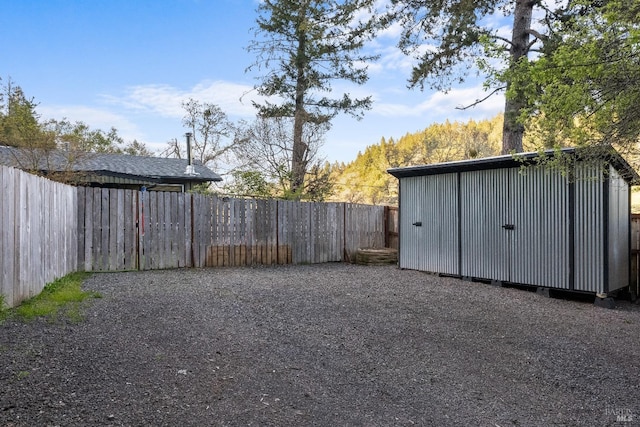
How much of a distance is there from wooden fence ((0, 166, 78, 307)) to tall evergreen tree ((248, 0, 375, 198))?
8.14m

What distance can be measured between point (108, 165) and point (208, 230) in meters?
7.37

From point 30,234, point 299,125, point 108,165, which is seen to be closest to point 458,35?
point 299,125

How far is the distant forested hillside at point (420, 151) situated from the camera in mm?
24375

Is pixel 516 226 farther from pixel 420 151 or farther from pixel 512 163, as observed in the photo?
pixel 420 151

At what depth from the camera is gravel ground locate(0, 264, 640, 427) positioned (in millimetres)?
2326

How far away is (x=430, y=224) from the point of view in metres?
8.60

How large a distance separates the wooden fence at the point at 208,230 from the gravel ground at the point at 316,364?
2392 mm

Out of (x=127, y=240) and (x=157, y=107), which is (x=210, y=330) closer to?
(x=127, y=240)

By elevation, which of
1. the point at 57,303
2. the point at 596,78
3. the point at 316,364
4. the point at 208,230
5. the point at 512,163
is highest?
the point at 596,78

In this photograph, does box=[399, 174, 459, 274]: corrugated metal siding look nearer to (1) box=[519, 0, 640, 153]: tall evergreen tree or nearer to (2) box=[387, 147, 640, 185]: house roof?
(2) box=[387, 147, 640, 185]: house roof

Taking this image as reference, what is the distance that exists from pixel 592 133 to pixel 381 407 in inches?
150

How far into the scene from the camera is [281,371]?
9.72 feet

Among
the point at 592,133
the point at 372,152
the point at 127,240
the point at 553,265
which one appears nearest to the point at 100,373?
the point at 592,133

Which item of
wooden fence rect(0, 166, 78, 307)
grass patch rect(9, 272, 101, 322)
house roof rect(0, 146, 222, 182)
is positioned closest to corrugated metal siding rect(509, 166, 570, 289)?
grass patch rect(9, 272, 101, 322)
